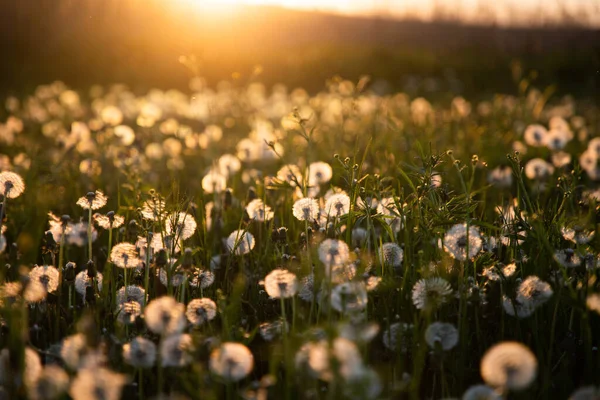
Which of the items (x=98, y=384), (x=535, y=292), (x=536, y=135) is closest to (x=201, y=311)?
(x=98, y=384)

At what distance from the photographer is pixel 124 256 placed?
1619 millimetres

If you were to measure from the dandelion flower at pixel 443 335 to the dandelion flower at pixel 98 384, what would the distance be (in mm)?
696

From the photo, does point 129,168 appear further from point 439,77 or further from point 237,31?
point 237,31

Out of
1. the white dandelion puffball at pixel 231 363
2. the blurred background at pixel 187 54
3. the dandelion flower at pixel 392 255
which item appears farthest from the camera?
the blurred background at pixel 187 54

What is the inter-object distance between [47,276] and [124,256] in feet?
0.70

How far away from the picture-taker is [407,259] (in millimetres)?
1683

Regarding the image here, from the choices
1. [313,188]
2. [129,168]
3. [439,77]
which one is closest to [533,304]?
[313,188]

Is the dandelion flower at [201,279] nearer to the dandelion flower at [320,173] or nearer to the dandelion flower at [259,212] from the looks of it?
the dandelion flower at [259,212]

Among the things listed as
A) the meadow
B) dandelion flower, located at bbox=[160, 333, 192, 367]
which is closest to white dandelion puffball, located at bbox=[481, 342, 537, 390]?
the meadow

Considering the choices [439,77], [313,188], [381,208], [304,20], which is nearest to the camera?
[381,208]

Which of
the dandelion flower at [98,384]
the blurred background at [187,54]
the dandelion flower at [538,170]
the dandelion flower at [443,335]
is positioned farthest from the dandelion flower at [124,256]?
the blurred background at [187,54]

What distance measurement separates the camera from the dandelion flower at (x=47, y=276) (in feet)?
5.09

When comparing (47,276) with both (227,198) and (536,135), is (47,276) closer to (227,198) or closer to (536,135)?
(227,198)

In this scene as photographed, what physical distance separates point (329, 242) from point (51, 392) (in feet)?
2.40
